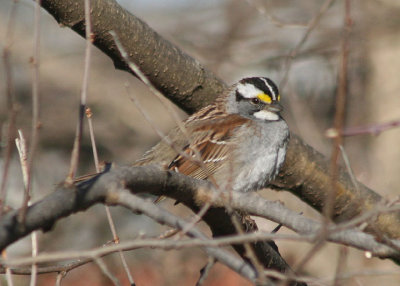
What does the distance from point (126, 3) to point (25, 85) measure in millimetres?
2301

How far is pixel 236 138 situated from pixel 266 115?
35 centimetres

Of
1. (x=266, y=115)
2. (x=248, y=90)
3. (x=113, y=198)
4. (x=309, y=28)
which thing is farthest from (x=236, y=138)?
(x=113, y=198)

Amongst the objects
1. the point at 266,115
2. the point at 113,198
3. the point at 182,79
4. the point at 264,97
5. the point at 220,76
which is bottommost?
the point at 220,76

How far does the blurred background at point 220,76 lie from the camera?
9.41m

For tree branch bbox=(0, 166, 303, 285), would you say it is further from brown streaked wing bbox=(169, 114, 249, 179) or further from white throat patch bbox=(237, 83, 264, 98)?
white throat patch bbox=(237, 83, 264, 98)

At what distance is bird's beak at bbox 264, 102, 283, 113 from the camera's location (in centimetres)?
627

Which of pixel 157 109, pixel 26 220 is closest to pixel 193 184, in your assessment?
pixel 26 220

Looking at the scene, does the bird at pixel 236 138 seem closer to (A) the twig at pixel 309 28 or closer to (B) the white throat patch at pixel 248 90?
(B) the white throat patch at pixel 248 90

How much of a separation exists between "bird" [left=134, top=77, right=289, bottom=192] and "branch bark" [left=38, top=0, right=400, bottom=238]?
0.19m

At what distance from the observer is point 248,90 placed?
6.45 meters

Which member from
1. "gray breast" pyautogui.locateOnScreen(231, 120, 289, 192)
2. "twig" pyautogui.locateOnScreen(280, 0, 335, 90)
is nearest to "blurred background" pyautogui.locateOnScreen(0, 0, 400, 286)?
"gray breast" pyautogui.locateOnScreen(231, 120, 289, 192)

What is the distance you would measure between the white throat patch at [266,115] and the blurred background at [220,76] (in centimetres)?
237

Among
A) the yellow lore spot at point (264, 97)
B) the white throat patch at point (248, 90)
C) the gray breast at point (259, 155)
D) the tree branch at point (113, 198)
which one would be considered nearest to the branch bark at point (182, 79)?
the gray breast at point (259, 155)

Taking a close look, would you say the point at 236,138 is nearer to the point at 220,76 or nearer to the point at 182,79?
the point at 182,79
